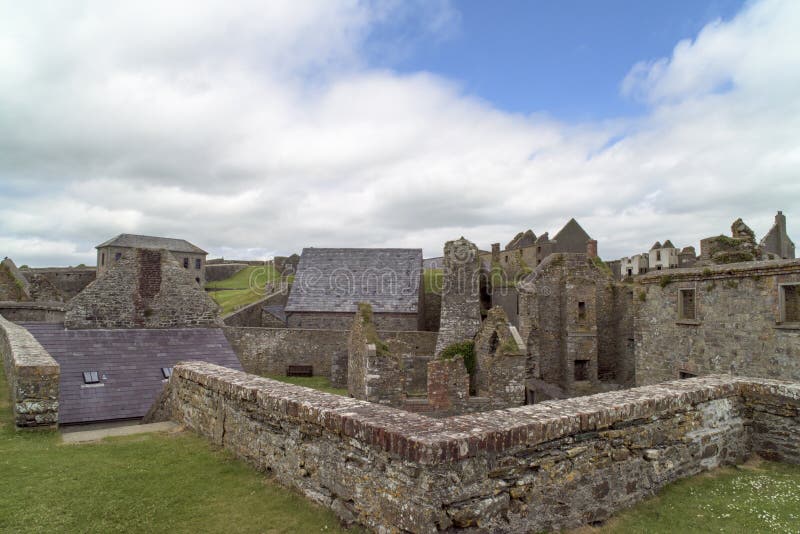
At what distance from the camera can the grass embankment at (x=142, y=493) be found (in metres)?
4.38

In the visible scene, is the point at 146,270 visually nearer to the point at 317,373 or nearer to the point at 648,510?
the point at 317,373

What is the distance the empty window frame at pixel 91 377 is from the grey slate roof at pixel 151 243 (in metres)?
49.6

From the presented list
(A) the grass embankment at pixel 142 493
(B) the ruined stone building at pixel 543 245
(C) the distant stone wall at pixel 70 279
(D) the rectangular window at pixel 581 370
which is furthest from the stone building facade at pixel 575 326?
(C) the distant stone wall at pixel 70 279

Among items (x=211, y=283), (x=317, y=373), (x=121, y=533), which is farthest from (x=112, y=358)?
(x=211, y=283)

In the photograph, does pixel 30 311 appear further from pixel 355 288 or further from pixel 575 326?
pixel 575 326

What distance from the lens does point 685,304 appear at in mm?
15516

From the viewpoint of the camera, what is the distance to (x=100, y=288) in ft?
45.8

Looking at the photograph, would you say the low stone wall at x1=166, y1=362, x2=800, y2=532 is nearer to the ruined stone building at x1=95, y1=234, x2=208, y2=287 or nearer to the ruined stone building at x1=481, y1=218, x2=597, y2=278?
the ruined stone building at x1=481, y1=218, x2=597, y2=278

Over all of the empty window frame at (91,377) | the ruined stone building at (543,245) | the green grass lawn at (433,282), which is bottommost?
the empty window frame at (91,377)

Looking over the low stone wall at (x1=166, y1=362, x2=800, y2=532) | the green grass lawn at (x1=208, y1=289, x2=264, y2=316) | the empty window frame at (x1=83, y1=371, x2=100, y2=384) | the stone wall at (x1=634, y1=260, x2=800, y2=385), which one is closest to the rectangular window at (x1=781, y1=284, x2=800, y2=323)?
the stone wall at (x1=634, y1=260, x2=800, y2=385)

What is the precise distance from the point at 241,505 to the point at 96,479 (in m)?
1.89

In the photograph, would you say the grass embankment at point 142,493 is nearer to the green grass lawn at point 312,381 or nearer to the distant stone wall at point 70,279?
the green grass lawn at point 312,381

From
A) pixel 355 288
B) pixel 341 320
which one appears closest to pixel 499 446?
pixel 341 320

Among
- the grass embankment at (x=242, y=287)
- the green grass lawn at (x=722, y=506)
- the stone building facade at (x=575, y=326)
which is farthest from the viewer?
the grass embankment at (x=242, y=287)
